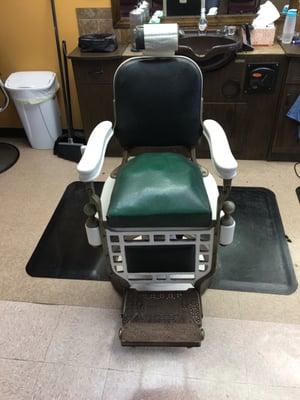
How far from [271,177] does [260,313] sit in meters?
1.17

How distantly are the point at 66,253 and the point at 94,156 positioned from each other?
0.78m

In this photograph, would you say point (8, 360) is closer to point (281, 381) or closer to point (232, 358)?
point (232, 358)

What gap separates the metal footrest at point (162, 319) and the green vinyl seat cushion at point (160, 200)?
0.38 m

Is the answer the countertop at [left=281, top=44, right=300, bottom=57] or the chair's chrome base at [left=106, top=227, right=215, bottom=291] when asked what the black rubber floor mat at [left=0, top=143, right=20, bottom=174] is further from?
the countertop at [left=281, top=44, right=300, bottom=57]

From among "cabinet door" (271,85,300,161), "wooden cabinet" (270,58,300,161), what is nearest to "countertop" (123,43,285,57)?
"wooden cabinet" (270,58,300,161)

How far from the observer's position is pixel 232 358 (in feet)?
4.58

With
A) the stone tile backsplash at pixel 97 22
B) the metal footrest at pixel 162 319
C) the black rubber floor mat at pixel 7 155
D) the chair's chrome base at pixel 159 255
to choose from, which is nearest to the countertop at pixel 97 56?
the stone tile backsplash at pixel 97 22

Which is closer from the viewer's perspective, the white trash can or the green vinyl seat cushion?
the green vinyl seat cushion

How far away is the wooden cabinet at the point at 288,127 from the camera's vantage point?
2.19 meters

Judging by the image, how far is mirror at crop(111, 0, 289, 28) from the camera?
242 cm

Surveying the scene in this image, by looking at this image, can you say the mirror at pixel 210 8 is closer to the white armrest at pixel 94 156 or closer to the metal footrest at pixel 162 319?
the white armrest at pixel 94 156

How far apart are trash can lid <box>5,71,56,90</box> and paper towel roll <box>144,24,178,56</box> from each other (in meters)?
1.38

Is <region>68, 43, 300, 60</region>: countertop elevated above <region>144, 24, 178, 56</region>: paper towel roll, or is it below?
below

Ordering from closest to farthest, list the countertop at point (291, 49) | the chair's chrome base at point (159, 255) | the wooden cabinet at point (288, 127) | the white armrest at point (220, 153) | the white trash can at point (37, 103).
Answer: the white armrest at point (220, 153), the chair's chrome base at point (159, 255), the countertop at point (291, 49), the wooden cabinet at point (288, 127), the white trash can at point (37, 103)
